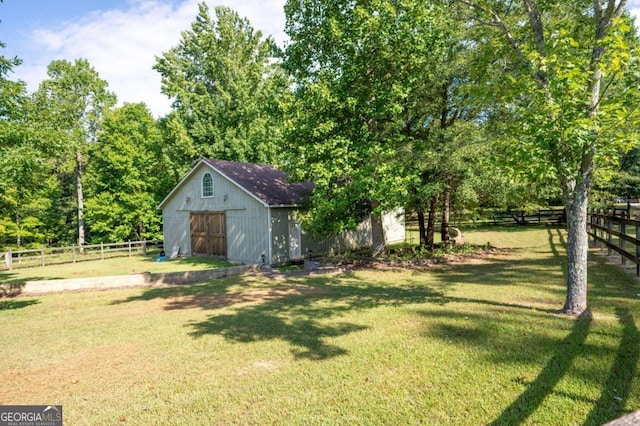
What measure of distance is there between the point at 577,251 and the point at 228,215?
582 inches

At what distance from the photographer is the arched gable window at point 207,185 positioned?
753 inches

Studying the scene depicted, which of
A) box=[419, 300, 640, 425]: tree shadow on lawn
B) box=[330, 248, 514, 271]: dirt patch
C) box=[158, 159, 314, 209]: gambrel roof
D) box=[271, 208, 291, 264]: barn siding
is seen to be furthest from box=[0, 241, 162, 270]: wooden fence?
box=[419, 300, 640, 425]: tree shadow on lawn

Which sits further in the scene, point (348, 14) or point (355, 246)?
point (355, 246)

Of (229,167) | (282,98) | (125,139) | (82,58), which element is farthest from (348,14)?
(82,58)

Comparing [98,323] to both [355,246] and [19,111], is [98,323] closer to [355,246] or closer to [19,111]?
[19,111]

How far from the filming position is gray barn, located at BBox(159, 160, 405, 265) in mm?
16797

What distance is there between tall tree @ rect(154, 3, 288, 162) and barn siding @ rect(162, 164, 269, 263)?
8821 mm

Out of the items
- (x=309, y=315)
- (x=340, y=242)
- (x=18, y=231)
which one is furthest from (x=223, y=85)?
(x=309, y=315)

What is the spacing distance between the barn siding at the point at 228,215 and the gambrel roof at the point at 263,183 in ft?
1.07

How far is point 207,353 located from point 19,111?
28.9ft

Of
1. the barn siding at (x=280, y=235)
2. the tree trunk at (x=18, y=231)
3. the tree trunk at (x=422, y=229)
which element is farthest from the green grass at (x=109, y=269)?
the tree trunk at (x=18, y=231)

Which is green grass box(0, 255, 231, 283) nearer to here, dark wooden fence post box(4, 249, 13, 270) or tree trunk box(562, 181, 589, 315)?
dark wooden fence post box(4, 249, 13, 270)

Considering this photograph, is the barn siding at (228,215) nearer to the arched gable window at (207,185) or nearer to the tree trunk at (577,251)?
the arched gable window at (207,185)

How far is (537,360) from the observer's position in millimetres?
4953
